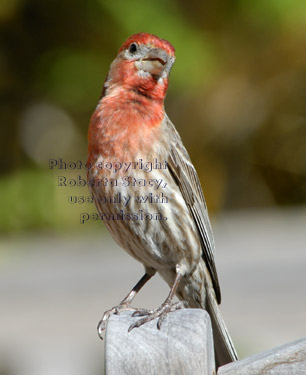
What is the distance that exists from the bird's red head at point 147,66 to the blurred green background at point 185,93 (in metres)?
3.76

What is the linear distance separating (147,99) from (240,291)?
3.60m

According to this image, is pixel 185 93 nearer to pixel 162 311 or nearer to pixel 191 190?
pixel 191 190

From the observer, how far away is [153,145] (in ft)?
10.7

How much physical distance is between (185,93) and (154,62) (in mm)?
4066

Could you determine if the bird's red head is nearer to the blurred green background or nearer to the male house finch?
the male house finch

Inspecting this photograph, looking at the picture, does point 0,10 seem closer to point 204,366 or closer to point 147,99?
point 147,99

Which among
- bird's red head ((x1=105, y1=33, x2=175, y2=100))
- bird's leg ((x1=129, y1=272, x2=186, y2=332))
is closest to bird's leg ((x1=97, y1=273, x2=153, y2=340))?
bird's leg ((x1=129, y1=272, x2=186, y2=332))

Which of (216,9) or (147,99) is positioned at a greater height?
(216,9)

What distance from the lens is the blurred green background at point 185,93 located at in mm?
7285

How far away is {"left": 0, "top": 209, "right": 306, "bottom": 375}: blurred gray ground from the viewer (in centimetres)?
551

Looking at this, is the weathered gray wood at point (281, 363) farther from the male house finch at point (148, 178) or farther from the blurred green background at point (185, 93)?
the blurred green background at point (185, 93)

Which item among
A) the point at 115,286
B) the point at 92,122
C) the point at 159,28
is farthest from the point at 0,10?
the point at 92,122

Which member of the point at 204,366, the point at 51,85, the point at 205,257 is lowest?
the point at 204,366

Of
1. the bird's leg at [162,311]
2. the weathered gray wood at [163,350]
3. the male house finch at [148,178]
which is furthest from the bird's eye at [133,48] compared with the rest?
the weathered gray wood at [163,350]
